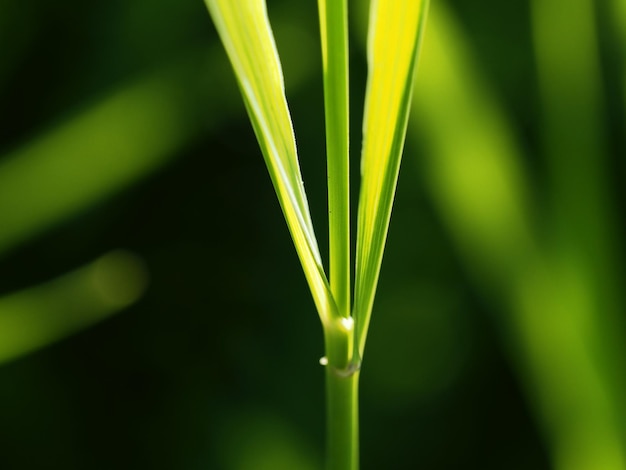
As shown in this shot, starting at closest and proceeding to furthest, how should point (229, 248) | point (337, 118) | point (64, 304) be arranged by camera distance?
point (337, 118)
point (64, 304)
point (229, 248)

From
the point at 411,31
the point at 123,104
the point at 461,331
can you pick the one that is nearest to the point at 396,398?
the point at 461,331

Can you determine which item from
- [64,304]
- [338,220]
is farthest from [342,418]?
[64,304]

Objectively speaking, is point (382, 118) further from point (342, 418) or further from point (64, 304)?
point (64, 304)

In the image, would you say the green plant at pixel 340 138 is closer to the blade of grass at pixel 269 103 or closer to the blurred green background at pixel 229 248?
the blade of grass at pixel 269 103

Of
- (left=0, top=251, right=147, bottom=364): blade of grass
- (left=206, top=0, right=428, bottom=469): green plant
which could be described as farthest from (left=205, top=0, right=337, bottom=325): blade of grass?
(left=0, top=251, right=147, bottom=364): blade of grass

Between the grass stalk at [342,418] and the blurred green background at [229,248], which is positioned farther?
the blurred green background at [229,248]

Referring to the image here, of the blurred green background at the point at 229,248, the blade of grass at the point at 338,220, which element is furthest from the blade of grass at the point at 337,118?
the blurred green background at the point at 229,248

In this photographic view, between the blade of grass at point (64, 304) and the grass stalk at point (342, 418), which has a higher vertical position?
the grass stalk at point (342, 418)
